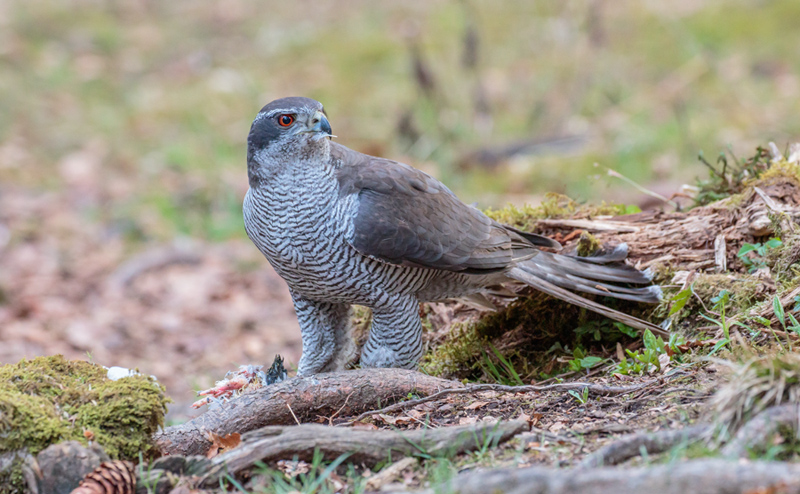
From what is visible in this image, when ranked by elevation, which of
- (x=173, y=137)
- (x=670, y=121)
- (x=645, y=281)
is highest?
(x=173, y=137)

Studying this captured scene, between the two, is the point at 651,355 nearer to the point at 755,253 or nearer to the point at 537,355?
the point at 537,355

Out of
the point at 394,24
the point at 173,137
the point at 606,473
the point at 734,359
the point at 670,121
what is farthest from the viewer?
the point at 394,24

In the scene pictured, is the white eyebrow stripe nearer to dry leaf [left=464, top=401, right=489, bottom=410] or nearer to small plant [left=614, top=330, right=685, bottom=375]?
dry leaf [left=464, top=401, right=489, bottom=410]

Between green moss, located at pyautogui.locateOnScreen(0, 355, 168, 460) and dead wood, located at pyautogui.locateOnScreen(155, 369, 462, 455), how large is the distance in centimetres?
20

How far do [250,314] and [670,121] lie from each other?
21.1ft

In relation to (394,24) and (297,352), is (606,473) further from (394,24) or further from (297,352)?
(394,24)

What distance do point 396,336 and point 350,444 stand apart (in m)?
1.48

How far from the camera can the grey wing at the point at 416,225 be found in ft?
12.9

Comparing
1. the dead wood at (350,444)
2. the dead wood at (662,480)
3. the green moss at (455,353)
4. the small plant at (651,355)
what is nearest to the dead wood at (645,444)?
the dead wood at (662,480)

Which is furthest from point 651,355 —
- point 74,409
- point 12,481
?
point 12,481

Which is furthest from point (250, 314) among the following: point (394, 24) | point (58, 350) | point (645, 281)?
point (394, 24)

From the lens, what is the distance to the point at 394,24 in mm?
14164

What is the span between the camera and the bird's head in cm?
390

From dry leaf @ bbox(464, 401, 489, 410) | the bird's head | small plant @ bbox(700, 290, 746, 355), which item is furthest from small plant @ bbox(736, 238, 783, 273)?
the bird's head
